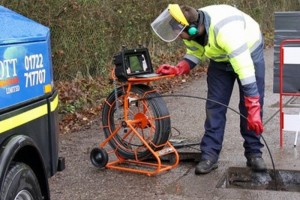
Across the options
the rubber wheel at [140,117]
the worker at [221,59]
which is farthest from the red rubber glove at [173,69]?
the rubber wheel at [140,117]

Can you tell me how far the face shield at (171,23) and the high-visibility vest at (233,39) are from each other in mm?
275

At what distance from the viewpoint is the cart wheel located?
6.22 meters

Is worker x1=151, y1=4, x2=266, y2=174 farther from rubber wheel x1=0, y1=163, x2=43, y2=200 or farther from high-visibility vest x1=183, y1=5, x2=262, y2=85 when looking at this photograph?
rubber wheel x1=0, y1=163, x2=43, y2=200

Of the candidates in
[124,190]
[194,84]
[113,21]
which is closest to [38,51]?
[124,190]

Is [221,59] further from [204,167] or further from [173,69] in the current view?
[204,167]

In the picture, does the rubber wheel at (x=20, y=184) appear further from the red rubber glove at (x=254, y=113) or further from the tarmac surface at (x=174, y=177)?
the red rubber glove at (x=254, y=113)

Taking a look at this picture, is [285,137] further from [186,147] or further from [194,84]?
[194,84]

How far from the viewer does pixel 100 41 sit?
10883 millimetres

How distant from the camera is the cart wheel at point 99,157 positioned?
6.22 meters

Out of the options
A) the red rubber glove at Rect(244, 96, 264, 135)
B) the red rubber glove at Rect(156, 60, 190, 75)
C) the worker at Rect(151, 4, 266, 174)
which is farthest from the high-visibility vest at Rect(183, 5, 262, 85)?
the red rubber glove at Rect(156, 60, 190, 75)

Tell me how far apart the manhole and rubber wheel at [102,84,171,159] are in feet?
2.69

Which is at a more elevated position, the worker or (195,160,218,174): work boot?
the worker

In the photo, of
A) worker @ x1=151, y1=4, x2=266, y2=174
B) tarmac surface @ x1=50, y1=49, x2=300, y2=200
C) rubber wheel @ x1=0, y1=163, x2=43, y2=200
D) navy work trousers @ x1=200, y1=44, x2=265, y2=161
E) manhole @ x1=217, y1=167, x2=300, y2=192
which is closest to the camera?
rubber wheel @ x1=0, y1=163, x2=43, y2=200

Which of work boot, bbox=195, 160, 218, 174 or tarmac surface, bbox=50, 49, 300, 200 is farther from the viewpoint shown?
work boot, bbox=195, 160, 218, 174
